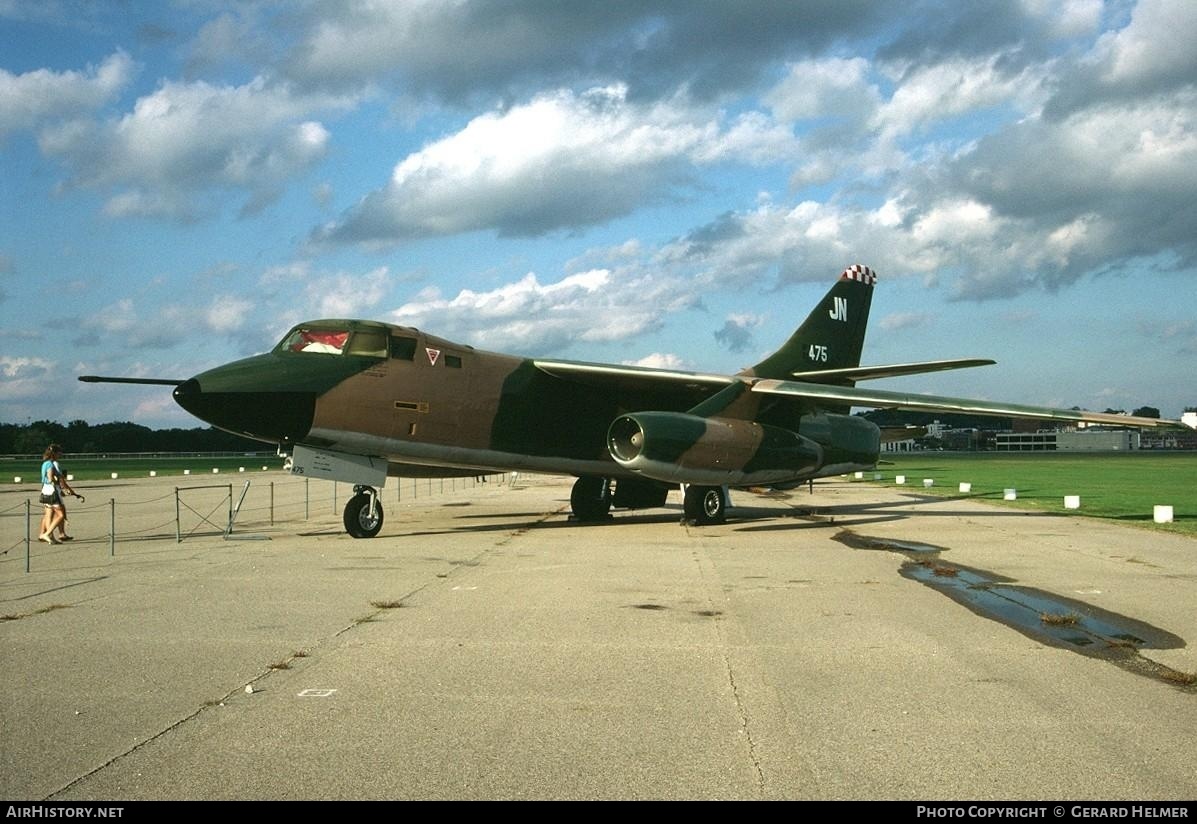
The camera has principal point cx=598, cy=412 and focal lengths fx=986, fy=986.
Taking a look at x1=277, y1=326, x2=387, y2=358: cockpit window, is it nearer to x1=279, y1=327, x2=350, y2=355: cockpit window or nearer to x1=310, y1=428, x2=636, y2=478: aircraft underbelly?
x1=279, y1=327, x2=350, y2=355: cockpit window

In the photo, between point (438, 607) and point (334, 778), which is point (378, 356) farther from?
point (334, 778)

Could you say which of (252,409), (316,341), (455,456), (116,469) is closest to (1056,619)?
(455,456)

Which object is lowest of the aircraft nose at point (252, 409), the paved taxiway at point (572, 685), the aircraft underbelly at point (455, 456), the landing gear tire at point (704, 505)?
the paved taxiway at point (572, 685)

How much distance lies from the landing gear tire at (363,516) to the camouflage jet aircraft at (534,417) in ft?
0.08

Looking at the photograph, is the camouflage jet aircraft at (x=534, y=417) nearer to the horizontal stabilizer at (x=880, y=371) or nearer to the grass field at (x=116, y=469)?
the horizontal stabilizer at (x=880, y=371)

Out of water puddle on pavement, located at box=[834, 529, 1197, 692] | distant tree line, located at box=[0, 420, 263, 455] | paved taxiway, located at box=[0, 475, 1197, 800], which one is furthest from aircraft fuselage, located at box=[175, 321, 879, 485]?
distant tree line, located at box=[0, 420, 263, 455]

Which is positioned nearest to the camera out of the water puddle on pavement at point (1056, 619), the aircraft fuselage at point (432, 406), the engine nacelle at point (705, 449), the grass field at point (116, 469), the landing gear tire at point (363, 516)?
the water puddle on pavement at point (1056, 619)

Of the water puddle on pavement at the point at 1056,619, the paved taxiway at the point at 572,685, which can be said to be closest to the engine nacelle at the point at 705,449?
the paved taxiway at the point at 572,685

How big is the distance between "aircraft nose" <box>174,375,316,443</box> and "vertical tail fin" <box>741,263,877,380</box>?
425 inches

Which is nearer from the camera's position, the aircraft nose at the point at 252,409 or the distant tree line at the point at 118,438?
the aircraft nose at the point at 252,409

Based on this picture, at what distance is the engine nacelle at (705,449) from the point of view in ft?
56.6

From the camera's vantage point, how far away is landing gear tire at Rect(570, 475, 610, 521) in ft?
69.2

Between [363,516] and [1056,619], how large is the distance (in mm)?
11322

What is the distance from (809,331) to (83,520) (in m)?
17.8
